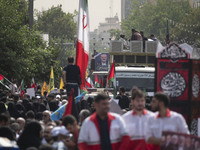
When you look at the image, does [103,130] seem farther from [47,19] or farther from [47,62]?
[47,19]

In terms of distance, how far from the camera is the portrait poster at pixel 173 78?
1153cm

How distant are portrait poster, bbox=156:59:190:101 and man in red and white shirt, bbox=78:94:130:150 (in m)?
3.40

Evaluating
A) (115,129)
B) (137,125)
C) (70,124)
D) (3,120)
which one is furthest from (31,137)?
(3,120)

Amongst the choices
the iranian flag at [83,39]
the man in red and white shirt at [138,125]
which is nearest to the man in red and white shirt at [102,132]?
the man in red and white shirt at [138,125]

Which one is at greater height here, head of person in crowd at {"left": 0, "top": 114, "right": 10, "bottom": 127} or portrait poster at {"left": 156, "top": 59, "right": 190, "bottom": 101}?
portrait poster at {"left": 156, "top": 59, "right": 190, "bottom": 101}

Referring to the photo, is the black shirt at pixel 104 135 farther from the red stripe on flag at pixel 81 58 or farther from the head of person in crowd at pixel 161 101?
the red stripe on flag at pixel 81 58

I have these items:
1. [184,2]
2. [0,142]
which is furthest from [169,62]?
[184,2]

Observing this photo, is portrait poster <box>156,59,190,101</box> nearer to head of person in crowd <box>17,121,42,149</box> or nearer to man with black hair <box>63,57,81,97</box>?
man with black hair <box>63,57,81,97</box>

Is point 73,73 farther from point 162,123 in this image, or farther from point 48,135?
point 162,123

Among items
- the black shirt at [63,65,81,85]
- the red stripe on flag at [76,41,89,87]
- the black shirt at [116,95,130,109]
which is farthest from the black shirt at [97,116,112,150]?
the black shirt at [116,95,130,109]

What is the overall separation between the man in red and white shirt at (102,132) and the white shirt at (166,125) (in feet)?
1.27

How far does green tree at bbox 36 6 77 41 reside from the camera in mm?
98625

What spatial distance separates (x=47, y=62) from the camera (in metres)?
36.3

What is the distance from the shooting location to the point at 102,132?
8.25 meters
